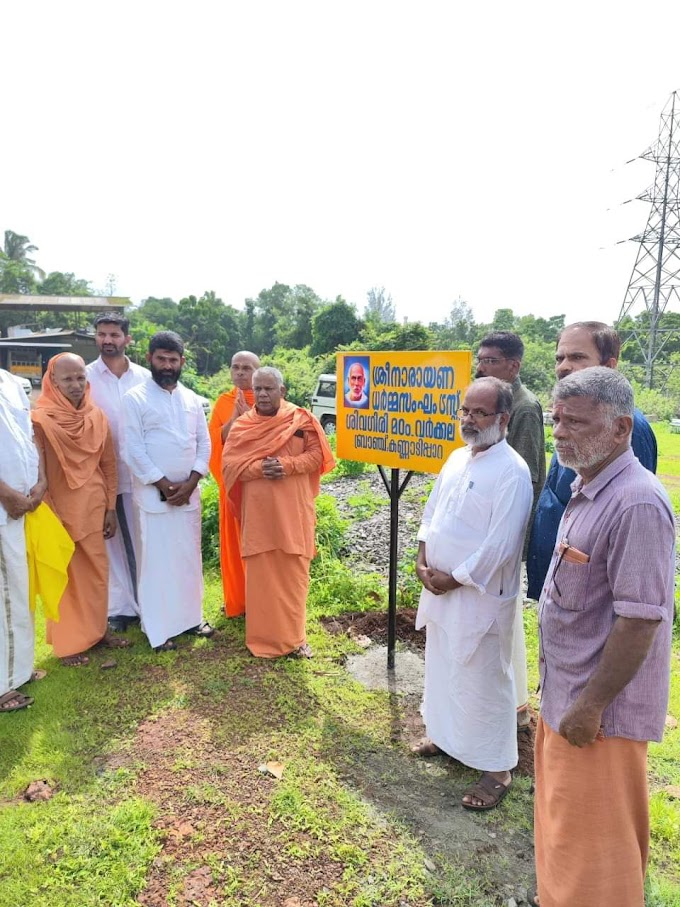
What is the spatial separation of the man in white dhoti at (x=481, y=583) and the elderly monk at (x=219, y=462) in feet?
7.36

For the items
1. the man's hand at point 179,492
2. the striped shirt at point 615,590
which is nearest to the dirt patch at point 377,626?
the man's hand at point 179,492

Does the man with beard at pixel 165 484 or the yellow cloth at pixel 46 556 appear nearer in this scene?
the yellow cloth at pixel 46 556

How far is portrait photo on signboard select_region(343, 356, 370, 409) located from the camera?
400cm

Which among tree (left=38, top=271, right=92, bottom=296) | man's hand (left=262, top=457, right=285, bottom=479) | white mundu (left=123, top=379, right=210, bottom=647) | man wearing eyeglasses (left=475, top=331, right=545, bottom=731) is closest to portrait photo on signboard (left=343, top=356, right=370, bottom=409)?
man's hand (left=262, top=457, right=285, bottom=479)

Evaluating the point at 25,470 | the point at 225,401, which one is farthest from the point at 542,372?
the point at 25,470

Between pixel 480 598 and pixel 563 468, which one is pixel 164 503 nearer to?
pixel 480 598

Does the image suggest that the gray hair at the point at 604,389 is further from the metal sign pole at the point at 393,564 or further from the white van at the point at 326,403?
the white van at the point at 326,403

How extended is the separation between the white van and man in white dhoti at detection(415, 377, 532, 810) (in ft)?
39.9

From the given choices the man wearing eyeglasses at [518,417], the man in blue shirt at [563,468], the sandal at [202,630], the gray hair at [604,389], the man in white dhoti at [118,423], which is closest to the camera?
the gray hair at [604,389]

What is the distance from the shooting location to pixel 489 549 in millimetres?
2650

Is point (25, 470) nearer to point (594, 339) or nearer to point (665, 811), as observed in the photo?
point (594, 339)

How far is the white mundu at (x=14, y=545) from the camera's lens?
11.4 feet

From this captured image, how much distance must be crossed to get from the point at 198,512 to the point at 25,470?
1.30 meters

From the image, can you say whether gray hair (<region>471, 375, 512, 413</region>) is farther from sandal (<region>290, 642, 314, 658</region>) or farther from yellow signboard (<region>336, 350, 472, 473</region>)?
sandal (<region>290, 642, 314, 658</region>)
